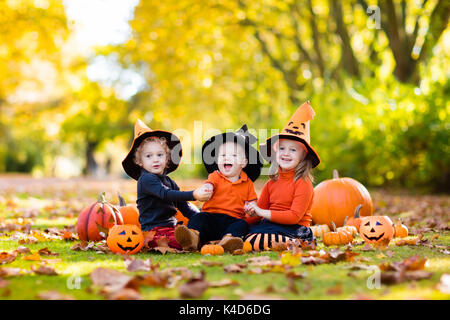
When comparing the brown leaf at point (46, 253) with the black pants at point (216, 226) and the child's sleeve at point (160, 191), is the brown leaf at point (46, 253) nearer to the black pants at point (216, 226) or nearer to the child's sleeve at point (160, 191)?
the child's sleeve at point (160, 191)

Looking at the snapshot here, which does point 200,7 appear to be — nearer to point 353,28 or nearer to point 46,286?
point 353,28

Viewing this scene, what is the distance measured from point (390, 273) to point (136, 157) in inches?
118

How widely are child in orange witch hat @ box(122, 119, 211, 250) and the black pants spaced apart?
25 centimetres

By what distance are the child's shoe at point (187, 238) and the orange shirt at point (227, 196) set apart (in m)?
0.49

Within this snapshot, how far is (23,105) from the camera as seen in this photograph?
3153 cm

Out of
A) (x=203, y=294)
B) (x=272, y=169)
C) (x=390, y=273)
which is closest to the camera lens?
(x=203, y=294)

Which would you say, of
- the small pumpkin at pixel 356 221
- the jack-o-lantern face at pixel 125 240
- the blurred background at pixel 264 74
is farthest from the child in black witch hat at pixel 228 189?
the blurred background at pixel 264 74

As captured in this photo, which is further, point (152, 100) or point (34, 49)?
point (152, 100)

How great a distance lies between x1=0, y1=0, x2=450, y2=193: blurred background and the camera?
444 inches

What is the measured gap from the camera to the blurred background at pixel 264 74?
11282 millimetres

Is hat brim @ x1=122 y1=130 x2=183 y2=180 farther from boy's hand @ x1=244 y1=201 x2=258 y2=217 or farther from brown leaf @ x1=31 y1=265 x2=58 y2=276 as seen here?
brown leaf @ x1=31 y1=265 x2=58 y2=276

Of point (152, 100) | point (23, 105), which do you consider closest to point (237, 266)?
point (152, 100)

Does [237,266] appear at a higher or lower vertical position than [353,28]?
lower
